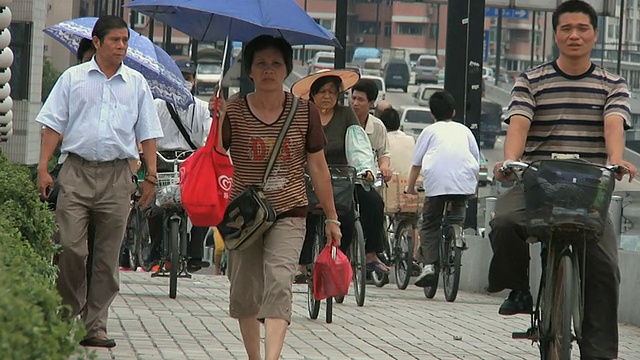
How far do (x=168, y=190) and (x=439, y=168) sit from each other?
294 cm

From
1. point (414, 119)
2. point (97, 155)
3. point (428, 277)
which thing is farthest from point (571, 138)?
point (414, 119)

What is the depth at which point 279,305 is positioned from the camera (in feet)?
25.0

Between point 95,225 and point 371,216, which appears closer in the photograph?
point 95,225

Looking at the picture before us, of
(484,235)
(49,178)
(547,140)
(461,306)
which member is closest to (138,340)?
(49,178)

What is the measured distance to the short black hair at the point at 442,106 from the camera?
15.8 meters

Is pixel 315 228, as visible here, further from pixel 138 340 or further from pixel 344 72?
pixel 138 340

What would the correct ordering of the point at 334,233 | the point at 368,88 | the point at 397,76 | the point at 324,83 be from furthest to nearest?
the point at 397,76 → the point at 368,88 → the point at 324,83 → the point at 334,233

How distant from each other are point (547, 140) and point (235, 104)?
1.53 m

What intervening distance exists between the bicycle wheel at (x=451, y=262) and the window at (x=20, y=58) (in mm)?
30289

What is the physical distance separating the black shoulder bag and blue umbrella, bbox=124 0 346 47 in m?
0.93

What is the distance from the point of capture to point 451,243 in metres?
15.4

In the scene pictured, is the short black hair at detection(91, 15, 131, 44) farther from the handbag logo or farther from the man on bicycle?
the man on bicycle

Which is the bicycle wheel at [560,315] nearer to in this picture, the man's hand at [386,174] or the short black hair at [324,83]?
the short black hair at [324,83]

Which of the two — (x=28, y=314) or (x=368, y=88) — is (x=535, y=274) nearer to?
(x=368, y=88)
